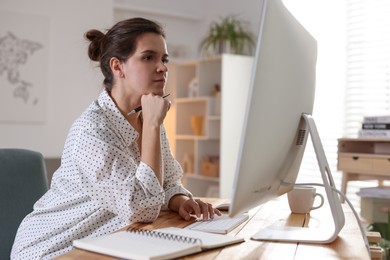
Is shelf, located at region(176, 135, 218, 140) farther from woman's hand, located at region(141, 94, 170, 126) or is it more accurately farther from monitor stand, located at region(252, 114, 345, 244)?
monitor stand, located at region(252, 114, 345, 244)

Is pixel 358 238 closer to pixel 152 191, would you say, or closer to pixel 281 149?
pixel 281 149

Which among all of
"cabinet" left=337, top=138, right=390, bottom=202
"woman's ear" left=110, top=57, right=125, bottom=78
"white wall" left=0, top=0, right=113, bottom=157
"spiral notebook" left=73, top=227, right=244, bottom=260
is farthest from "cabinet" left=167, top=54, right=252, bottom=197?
"spiral notebook" left=73, top=227, right=244, bottom=260

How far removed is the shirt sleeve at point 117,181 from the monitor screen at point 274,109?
1.08ft

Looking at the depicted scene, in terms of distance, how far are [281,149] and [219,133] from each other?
3.67m

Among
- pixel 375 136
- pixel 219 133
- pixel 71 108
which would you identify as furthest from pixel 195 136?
pixel 375 136

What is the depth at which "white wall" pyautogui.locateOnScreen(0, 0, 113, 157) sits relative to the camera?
4.34 metres

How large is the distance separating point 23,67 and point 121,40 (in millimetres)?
2857

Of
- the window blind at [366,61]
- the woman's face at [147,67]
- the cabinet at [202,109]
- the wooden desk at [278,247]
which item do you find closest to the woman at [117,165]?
the woman's face at [147,67]

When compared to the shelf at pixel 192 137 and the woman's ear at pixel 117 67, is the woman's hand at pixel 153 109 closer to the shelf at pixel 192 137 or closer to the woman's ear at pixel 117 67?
the woman's ear at pixel 117 67

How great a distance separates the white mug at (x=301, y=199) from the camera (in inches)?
59.9

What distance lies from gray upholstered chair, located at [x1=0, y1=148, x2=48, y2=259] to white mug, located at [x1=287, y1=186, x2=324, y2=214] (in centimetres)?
97

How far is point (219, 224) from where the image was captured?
52.2 inches

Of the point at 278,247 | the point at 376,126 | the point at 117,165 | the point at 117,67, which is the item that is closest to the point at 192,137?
the point at 376,126

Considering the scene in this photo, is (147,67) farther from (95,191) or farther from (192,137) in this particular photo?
(192,137)
